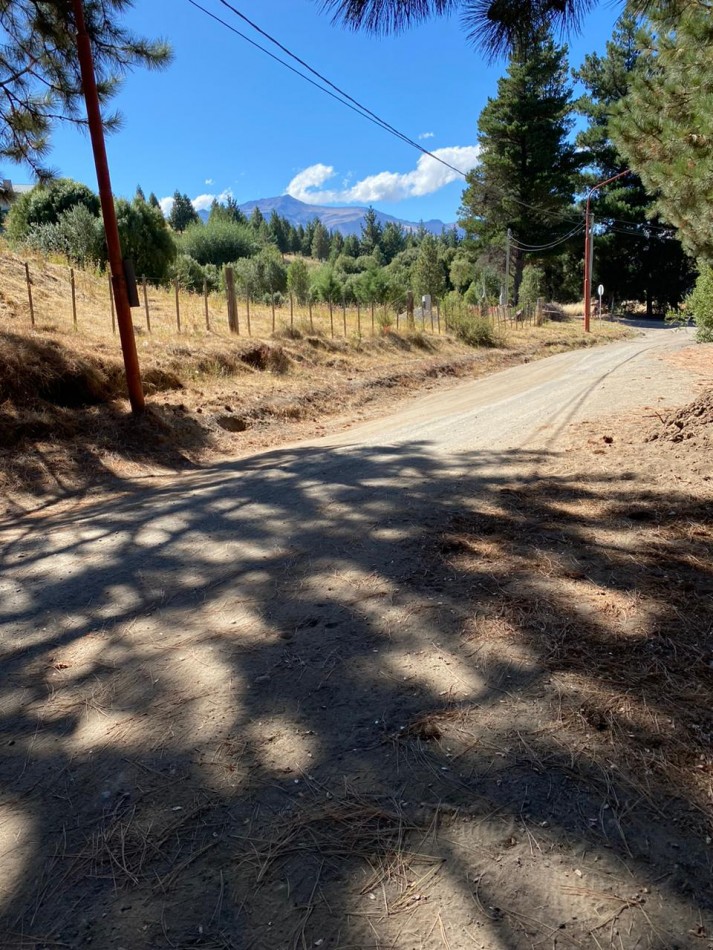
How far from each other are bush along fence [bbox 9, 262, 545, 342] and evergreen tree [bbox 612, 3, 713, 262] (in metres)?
9.09

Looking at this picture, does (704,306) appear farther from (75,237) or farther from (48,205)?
(48,205)

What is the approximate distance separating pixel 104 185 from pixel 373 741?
913 centimetres

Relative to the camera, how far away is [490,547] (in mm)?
3627

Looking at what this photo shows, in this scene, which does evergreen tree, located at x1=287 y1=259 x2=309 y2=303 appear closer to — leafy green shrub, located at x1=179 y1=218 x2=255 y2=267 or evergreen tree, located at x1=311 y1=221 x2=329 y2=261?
leafy green shrub, located at x1=179 y1=218 x2=255 y2=267

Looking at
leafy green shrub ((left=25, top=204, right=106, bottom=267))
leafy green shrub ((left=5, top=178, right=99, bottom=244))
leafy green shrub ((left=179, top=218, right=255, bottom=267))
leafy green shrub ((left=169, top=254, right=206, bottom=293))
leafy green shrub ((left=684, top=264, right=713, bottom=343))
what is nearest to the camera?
leafy green shrub ((left=684, top=264, right=713, bottom=343))

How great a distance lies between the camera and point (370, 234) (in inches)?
5522

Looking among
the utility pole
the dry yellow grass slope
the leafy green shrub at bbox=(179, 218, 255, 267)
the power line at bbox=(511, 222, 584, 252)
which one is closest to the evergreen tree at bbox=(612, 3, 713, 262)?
the dry yellow grass slope

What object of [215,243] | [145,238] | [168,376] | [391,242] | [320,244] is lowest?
[168,376]

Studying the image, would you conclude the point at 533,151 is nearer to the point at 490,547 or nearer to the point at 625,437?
the point at 625,437

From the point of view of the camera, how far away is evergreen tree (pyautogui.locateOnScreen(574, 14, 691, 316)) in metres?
44.6

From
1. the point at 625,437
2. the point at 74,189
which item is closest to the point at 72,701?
the point at 625,437

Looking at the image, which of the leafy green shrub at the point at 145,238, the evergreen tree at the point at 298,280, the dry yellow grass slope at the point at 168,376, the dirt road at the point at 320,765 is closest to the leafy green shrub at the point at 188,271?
the leafy green shrub at the point at 145,238

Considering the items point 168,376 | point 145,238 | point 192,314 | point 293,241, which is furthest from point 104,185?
point 293,241

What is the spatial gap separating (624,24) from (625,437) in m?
3.45
